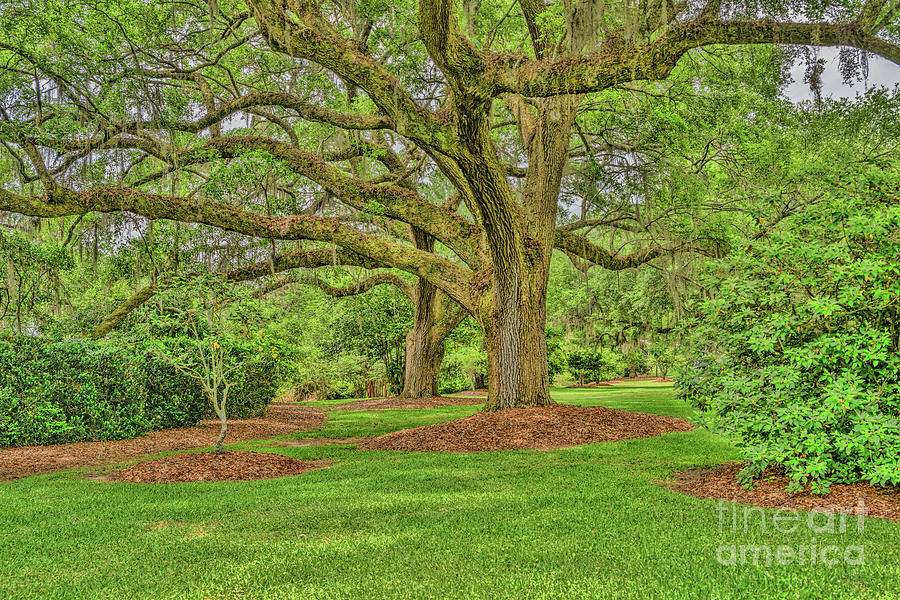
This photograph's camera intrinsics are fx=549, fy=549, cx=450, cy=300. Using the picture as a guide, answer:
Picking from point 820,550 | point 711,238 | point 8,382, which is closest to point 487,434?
point 820,550

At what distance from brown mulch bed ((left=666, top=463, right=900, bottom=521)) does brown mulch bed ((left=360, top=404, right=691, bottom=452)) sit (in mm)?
3295

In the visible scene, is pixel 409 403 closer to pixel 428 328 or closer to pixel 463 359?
Answer: pixel 428 328

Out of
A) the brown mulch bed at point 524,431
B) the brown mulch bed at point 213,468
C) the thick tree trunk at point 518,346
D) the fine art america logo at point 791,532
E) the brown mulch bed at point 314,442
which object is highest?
the thick tree trunk at point 518,346

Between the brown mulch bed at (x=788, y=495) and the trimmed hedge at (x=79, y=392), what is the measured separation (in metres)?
7.42

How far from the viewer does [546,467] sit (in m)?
6.84

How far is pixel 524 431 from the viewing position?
30.2 feet

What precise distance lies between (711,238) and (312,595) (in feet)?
45.5

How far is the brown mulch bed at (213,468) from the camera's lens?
6738 millimetres

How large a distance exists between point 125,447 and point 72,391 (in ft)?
4.82

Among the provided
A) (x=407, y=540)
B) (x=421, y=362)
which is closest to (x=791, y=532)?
(x=407, y=540)

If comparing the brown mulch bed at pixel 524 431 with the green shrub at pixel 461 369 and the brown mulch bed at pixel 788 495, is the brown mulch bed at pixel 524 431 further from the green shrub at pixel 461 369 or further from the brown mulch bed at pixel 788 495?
the green shrub at pixel 461 369

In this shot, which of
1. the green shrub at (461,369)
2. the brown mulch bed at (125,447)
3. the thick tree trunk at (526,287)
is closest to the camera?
the brown mulch bed at (125,447)

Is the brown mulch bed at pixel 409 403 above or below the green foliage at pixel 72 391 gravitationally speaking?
below

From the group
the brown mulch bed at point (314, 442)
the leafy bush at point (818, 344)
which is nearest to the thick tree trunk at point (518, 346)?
the brown mulch bed at point (314, 442)
